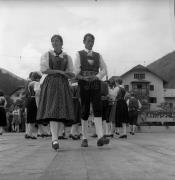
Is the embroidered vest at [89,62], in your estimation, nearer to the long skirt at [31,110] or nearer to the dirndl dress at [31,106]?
the dirndl dress at [31,106]

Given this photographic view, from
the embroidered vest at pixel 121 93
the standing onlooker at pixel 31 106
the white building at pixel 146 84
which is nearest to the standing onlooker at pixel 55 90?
the standing onlooker at pixel 31 106

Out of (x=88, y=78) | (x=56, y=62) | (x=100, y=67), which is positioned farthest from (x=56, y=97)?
(x=100, y=67)

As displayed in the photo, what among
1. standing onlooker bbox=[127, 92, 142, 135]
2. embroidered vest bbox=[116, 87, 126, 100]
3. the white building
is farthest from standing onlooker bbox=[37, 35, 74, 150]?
the white building

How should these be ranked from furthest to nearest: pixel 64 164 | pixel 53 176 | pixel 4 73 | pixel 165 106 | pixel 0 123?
pixel 4 73 < pixel 165 106 < pixel 0 123 < pixel 64 164 < pixel 53 176

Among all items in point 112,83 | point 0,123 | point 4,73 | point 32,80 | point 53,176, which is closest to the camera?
point 53,176

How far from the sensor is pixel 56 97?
21.7 ft

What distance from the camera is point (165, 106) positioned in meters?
70.8

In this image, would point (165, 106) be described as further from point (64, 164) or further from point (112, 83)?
point (64, 164)

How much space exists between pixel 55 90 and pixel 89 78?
2.16 feet

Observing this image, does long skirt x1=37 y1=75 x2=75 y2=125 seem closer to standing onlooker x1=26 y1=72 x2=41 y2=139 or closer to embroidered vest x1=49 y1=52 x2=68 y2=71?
embroidered vest x1=49 y1=52 x2=68 y2=71

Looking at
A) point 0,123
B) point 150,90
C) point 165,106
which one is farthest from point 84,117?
point 150,90

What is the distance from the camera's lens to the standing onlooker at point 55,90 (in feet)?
21.5

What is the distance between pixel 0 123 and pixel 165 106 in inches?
2219

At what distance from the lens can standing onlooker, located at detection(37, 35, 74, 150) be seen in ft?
21.5
